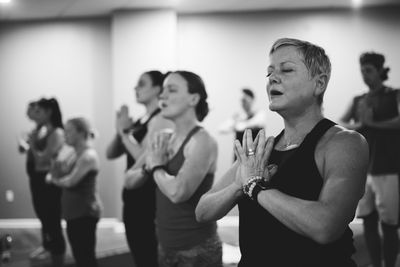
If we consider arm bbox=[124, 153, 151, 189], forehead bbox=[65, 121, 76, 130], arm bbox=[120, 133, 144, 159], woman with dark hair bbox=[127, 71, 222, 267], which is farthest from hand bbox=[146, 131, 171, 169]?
forehead bbox=[65, 121, 76, 130]

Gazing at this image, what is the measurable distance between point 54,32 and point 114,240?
3021 millimetres

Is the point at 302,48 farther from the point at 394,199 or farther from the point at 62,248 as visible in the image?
the point at 62,248

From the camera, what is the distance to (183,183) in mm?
2057

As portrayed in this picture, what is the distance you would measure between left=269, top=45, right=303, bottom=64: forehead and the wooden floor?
2845mm

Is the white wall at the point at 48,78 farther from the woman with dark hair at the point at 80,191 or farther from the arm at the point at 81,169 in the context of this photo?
the arm at the point at 81,169

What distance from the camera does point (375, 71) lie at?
340 cm

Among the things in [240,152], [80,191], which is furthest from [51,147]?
[240,152]

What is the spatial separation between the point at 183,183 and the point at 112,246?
3.57m

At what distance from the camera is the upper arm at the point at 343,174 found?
4.07 feet

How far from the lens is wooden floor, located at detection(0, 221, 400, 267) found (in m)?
4.52

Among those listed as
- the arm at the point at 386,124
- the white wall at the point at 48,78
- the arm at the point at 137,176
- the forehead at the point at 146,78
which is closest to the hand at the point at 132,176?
the arm at the point at 137,176

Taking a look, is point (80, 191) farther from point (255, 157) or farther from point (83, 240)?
point (255, 157)

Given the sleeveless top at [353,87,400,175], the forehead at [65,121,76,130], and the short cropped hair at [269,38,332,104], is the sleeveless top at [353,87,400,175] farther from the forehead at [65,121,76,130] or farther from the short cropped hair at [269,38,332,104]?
the short cropped hair at [269,38,332,104]

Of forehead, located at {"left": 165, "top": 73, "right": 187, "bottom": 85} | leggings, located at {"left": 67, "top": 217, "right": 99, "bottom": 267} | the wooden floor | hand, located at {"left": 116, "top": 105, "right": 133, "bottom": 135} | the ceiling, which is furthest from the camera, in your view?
the ceiling
